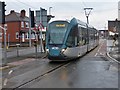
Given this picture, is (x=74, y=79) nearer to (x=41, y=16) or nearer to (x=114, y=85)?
(x=114, y=85)

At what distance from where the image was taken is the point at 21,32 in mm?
78375

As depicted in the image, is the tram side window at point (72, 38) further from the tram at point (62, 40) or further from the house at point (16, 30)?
the house at point (16, 30)

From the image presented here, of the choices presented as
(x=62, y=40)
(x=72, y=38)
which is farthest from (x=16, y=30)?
(x=62, y=40)

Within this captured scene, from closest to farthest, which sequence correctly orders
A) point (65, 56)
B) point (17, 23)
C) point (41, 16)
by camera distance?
point (65, 56)
point (41, 16)
point (17, 23)

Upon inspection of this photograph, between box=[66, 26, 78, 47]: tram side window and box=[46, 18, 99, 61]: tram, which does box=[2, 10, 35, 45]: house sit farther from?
box=[46, 18, 99, 61]: tram

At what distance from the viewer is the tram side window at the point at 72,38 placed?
23408 mm

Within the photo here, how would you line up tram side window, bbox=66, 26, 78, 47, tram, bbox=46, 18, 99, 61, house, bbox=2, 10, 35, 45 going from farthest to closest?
house, bbox=2, 10, 35, 45, tram side window, bbox=66, 26, 78, 47, tram, bbox=46, 18, 99, 61

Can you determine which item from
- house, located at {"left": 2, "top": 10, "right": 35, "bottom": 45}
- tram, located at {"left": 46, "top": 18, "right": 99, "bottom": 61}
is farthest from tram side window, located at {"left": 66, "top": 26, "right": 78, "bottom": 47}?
house, located at {"left": 2, "top": 10, "right": 35, "bottom": 45}

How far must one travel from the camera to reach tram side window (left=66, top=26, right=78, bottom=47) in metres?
23.4

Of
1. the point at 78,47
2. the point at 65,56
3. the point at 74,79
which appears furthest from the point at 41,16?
the point at 74,79

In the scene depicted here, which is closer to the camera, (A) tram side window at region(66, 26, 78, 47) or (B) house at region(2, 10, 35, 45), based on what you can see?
(A) tram side window at region(66, 26, 78, 47)

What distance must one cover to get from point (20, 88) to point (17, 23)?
66964mm

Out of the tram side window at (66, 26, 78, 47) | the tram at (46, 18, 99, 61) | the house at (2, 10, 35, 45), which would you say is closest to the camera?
the tram at (46, 18, 99, 61)

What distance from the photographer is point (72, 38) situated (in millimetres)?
23953
